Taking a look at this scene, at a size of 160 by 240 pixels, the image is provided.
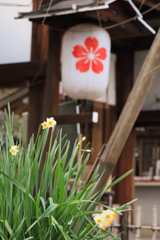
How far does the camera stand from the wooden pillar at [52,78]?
20.4 feet

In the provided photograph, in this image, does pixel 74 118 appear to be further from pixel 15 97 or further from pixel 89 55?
pixel 15 97

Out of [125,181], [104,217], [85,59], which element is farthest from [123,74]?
[104,217]

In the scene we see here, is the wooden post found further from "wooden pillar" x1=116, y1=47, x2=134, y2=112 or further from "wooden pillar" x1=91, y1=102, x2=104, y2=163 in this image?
"wooden pillar" x1=91, y1=102, x2=104, y2=163

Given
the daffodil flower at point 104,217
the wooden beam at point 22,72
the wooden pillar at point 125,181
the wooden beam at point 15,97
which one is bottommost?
the wooden pillar at point 125,181

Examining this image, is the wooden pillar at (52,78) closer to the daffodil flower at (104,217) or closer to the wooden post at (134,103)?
the wooden post at (134,103)

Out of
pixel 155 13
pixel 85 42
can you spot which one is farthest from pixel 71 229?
pixel 155 13

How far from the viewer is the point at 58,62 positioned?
634 cm

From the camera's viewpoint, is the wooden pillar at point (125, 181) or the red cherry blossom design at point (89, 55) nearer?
the red cherry blossom design at point (89, 55)

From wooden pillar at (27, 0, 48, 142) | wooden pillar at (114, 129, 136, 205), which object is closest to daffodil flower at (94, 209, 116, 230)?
wooden pillar at (27, 0, 48, 142)

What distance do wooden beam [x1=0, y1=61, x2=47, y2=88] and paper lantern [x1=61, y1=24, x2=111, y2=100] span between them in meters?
0.53

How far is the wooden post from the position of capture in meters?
3.68

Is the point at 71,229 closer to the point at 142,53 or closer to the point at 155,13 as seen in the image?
the point at 155,13

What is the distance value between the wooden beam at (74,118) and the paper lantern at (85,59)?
0.27 m

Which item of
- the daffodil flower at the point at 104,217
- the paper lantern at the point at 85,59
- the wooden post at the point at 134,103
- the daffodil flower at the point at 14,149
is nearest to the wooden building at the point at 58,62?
the paper lantern at the point at 85,59
